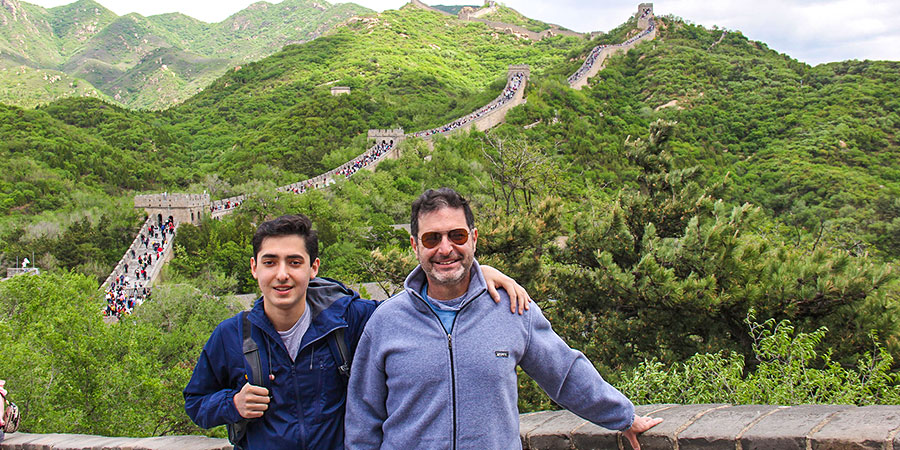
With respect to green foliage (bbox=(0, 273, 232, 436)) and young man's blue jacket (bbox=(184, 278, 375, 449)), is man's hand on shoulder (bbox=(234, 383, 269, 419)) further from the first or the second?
green foliage (bbox=(0, 273, 232, 436))

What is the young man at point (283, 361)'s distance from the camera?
307 centimetres

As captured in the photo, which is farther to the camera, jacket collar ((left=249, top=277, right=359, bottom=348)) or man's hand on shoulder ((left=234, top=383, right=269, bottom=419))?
jacket collar ((left=249, top=277, right=359, bottom=348))

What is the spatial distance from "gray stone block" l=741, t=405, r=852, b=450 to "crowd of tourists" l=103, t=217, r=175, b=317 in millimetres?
21460

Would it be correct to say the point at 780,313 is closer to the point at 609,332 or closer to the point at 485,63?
the point at 609,332

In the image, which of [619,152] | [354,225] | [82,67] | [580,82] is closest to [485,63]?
[580,82]

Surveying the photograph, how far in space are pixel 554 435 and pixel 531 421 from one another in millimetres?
461

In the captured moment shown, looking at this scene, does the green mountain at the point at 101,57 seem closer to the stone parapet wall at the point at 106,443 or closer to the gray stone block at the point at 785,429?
the stone parapet wall at the point at 106,443

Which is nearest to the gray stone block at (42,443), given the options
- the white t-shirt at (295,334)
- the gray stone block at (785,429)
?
the white t-shirt at (295,334)

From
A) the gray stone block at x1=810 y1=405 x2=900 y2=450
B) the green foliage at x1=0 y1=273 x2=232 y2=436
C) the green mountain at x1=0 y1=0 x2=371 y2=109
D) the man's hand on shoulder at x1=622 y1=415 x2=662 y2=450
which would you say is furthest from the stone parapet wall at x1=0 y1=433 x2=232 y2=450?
the green mountain at x1=0 y1=0 x2=371 y2=109

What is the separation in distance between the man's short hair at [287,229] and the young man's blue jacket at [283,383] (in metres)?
0.35

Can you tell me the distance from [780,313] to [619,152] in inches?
1746

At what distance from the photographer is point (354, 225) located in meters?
33.1

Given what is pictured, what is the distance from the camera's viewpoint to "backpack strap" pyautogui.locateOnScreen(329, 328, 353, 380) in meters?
3.09

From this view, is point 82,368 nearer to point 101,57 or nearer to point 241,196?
point 241,196
